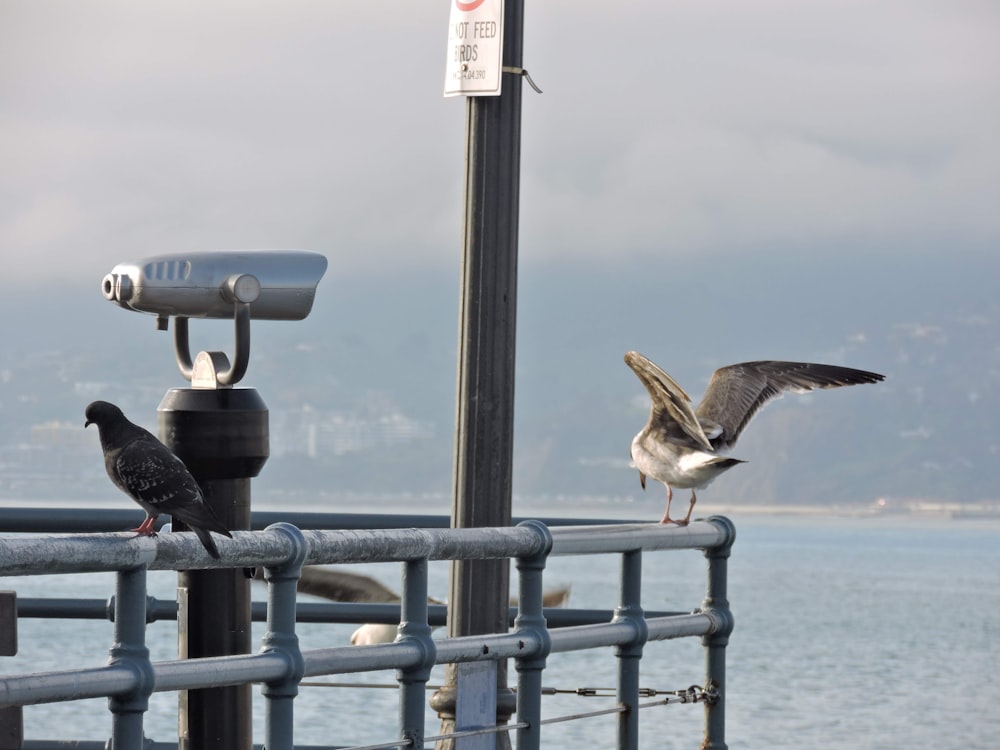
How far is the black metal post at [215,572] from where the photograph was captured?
4133mm

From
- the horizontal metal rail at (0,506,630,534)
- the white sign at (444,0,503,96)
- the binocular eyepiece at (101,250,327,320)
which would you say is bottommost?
the horizontal metal rail at (0,506,630,534)

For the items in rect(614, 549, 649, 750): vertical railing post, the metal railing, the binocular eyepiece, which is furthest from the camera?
rect(614, 549, 649, 750): vertical railing post

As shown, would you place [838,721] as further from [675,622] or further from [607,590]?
[607,590]

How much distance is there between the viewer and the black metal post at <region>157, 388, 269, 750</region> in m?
4.13

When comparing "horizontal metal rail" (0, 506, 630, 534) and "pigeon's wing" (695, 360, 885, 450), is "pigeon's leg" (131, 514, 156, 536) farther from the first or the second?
"pigeon's wing" (695, 360, 885, 450)

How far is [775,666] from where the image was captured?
60.8 m

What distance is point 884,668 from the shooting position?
60.8 meters

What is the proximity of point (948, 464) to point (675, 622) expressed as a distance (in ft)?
580

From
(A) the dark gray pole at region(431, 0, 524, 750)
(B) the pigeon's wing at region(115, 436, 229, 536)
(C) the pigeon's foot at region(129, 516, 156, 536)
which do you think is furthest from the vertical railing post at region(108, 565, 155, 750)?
(A) the dark gray pole at region(431, 0, 524, 750)

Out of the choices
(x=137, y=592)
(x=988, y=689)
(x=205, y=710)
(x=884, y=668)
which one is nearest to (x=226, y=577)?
(x=205, y=710)

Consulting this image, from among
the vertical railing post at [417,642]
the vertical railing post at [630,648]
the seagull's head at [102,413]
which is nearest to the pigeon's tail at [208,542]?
the vertical railing post at [417,642]

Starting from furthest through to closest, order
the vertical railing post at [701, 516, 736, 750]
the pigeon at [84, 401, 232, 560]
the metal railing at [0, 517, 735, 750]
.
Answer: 1. the vertical railing post at [701, 516, 736, 750]
2. the pigeon at [84, 401, 232, 560]
3. the metal railing at [0, 517, 735, 750]

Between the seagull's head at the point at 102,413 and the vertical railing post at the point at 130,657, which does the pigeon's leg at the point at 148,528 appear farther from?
the seagull's head at the point at 102,413

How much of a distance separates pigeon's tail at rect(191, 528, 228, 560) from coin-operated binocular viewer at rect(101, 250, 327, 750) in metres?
0.71
